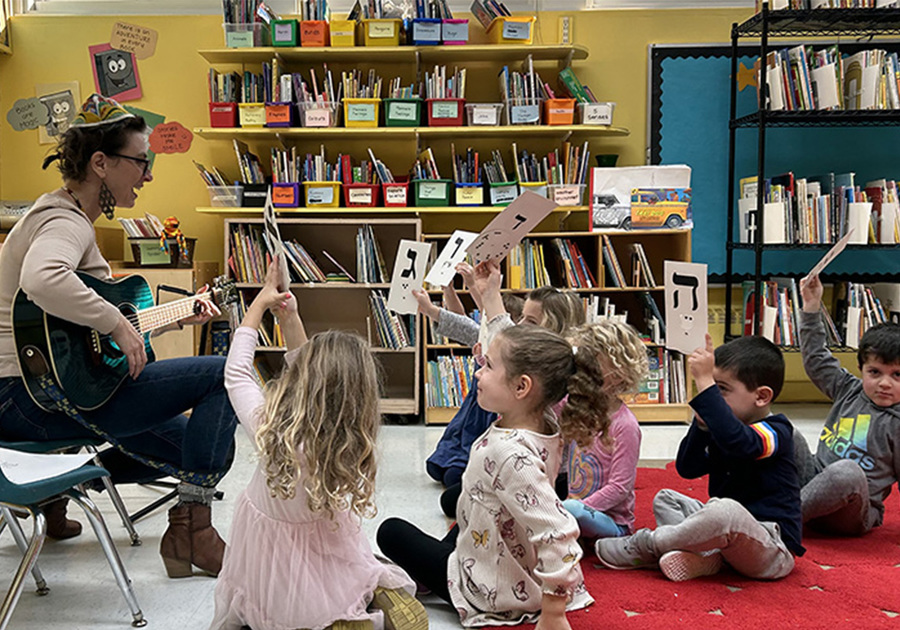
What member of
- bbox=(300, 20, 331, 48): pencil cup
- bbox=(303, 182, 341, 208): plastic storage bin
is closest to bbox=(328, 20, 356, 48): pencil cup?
bbox=(300, 20, 331, 48): pencil cup

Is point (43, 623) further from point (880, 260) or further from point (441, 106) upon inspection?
point (880, 260)

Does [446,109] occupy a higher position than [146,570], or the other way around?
[446,109]

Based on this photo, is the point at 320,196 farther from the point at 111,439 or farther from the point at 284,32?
the point at 111,439

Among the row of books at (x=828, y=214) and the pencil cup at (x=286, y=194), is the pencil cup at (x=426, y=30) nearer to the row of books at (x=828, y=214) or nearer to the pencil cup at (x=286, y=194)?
the pencil cup at (x=286, y=194)

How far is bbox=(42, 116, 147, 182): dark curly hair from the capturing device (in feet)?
7.26

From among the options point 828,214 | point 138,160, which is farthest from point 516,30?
point 138,160

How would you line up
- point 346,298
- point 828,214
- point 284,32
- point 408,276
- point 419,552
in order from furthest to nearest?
point 346,298
point 284,32
point 828,214
point 408,276
point 419,552

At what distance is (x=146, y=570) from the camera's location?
89.0 inches

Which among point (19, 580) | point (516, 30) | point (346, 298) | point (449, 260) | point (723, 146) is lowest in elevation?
point (19, 580)

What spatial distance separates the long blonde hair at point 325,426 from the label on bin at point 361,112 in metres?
2.84

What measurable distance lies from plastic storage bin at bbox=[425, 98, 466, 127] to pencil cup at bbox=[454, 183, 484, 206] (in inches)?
14.1

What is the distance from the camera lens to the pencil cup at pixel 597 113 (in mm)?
4324

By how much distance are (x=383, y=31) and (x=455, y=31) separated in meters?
0.39

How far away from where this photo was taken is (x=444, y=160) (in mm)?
4672
